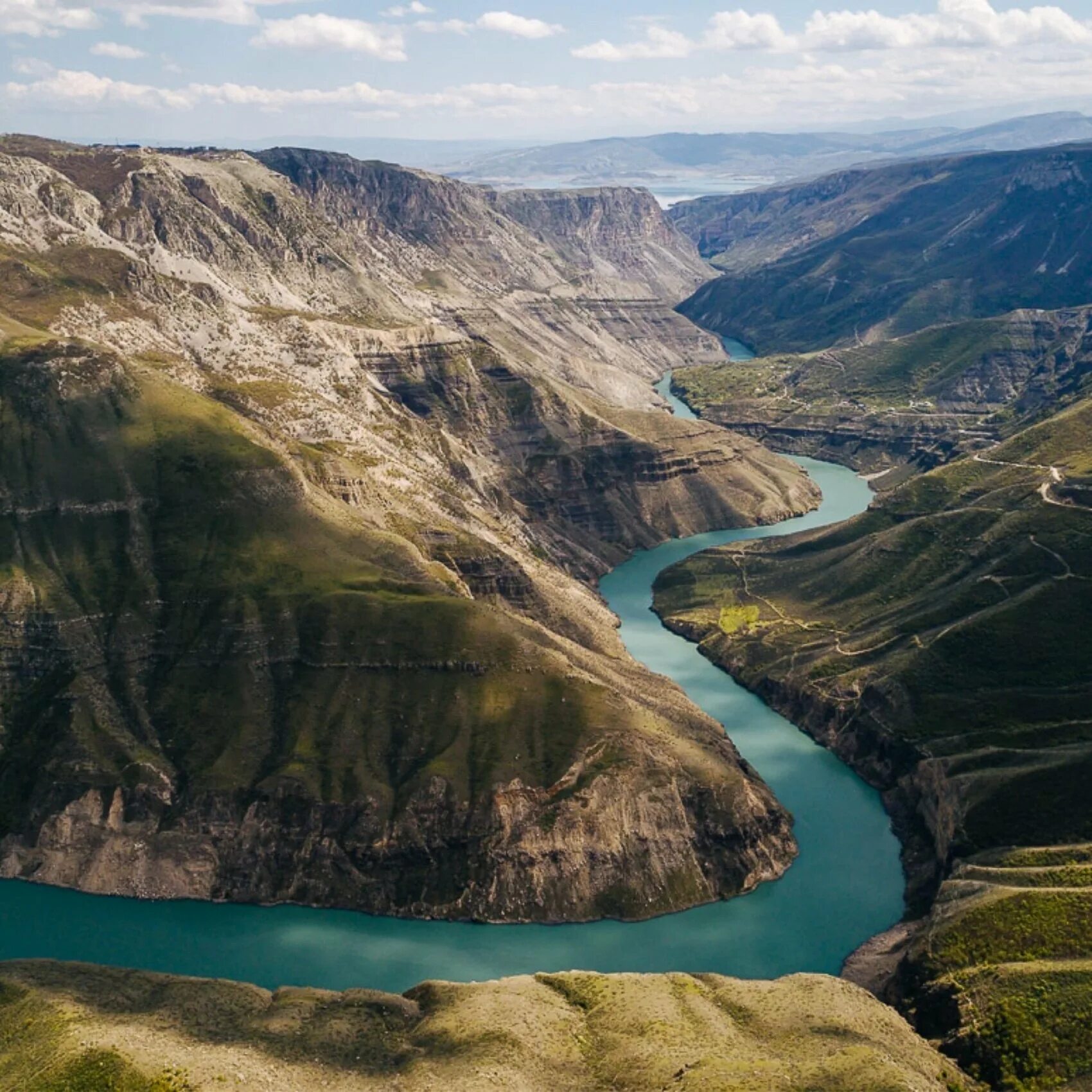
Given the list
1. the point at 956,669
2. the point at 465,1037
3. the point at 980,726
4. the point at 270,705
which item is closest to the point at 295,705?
the point at 270,705

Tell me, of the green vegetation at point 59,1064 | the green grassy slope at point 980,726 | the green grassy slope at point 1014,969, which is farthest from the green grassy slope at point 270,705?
the green vegetation at point 59,1064

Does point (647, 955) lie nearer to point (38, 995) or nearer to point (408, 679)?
point (408, 679)

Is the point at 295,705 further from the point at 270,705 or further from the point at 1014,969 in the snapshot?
the point at 1014,969

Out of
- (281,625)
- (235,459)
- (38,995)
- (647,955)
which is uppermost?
(235,459)

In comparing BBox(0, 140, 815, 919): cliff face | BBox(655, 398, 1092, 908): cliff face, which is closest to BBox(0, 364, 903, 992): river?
BBox(0, 140, 815, 919): cliff face

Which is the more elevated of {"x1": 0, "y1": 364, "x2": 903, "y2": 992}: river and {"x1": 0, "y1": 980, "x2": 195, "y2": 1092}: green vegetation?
{"x1": 0, "y1": 980, "x2": 195, "y2": 1092}: green vegetation

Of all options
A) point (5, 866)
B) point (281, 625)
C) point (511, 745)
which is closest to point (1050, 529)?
point (511, 745)

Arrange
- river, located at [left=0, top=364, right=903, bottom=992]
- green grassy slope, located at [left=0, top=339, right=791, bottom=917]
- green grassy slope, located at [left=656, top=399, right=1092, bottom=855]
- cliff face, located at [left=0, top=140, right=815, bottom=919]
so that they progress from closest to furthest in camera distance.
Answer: river, located at [left=0, top=364, right=903, bottom=992] < cliff face, located at [left=0, top=140, right=815, bottom=919] < green grassy slope, located at [left=0, top=339, right=791, bottom=917] < green grassy slope, located at [left=656, top=399, right=1092, bottom=855]

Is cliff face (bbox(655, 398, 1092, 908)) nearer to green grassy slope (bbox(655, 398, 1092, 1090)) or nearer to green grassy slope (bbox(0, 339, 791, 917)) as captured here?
green grassy slope (bbox(655, 398, 1092, 1090))
